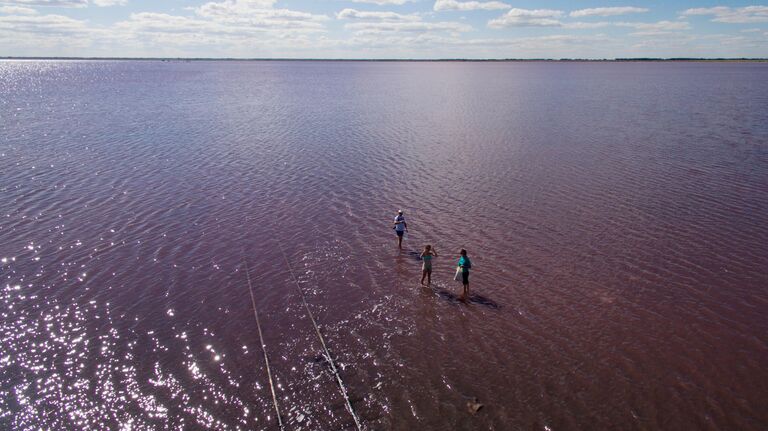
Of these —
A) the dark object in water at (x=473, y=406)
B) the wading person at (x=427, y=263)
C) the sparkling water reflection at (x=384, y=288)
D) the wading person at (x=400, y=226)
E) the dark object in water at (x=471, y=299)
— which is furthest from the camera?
the wading person at (x=400, y=226)

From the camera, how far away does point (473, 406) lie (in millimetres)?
10562

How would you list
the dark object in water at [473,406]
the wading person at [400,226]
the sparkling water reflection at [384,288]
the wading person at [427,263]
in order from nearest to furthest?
the dark object in water at [473,406] < the sparkling water reflection at [384,288] < the wading person at [427,263] < the wading person at [400,226]

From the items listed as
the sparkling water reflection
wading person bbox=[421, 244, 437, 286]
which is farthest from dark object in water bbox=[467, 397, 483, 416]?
wading person bbox=[421, 244, 437, 286]

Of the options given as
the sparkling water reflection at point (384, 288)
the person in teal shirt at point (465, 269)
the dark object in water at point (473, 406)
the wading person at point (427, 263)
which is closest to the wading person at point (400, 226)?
the sparkling water reflection at point (384, 288)

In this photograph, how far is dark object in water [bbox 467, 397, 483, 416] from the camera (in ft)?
34.3

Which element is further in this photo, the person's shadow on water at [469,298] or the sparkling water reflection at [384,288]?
the person's shadow on water at [469,298]

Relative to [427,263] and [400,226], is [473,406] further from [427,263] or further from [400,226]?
[400,226]

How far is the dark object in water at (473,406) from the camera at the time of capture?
34.3ft

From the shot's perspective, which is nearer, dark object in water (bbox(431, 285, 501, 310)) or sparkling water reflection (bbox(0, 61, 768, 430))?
sparkling water reflection (bbox(0, 61, 768, 430))

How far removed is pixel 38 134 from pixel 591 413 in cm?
4744

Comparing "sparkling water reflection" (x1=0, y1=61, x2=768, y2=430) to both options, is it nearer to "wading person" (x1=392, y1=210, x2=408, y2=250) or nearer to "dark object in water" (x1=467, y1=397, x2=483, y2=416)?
"dark object in water" (x1=467, y1=397, x2=483, y2=416)

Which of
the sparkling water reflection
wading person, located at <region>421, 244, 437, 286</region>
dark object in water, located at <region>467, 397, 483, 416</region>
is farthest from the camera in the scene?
wading person, located at <region>421, 244, 437, 286</region>

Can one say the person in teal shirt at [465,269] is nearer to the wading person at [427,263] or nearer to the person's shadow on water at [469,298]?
the person's shadow on water at [469,298]

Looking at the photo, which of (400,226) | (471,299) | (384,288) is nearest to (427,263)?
(384,288)
